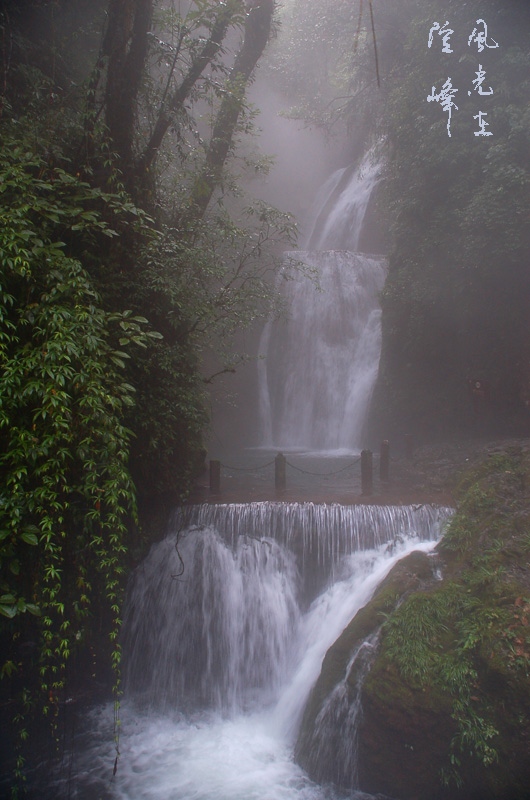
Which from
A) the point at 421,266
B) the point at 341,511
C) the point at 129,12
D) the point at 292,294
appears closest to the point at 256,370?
the point at 292,294

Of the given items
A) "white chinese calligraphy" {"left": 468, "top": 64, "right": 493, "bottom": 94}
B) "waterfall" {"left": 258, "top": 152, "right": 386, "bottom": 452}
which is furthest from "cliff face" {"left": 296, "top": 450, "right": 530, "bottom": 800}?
"white chinese calligraphy" {"left": 468, "top": 64, "right": 493, "bottom": 94}

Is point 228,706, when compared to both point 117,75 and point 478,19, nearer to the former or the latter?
point 117,75

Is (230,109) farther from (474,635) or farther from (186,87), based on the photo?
(474,635)

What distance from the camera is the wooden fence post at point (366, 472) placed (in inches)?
360

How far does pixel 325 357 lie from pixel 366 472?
318 inches

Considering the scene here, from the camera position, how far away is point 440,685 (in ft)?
16.6

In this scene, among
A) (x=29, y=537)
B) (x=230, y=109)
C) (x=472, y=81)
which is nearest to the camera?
(x=29, y=537)

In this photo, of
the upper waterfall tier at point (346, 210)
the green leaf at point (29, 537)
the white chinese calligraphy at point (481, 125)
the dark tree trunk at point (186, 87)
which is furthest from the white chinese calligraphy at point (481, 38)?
the green leaf at point (29, 537)

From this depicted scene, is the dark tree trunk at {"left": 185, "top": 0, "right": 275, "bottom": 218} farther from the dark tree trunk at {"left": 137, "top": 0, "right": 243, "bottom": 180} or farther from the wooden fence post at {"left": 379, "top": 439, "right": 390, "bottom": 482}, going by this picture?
the wooden fence post at {"left": 379, "top": 439, "right": 390, "bottom": 482}

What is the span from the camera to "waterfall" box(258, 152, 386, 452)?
15531 mm

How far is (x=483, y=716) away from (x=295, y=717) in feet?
8.18

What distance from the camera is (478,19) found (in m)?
11.0

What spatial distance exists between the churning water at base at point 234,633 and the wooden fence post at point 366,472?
4.44 ft

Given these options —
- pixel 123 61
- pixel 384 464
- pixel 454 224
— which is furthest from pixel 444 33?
pixel 384 464
